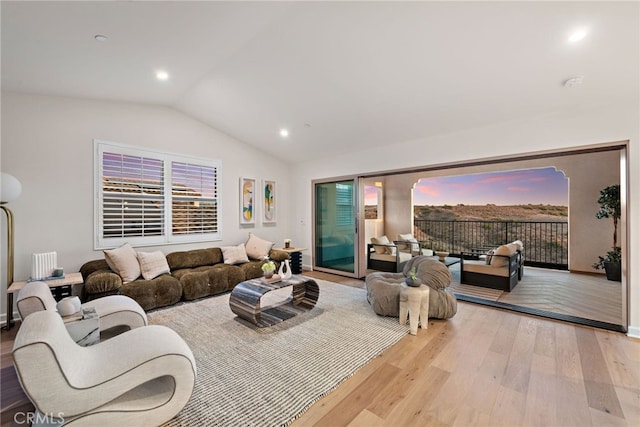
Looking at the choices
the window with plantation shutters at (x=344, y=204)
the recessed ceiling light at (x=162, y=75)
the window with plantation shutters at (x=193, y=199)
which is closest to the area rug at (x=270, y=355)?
the window with plantation shutters at (x=193, y=199)

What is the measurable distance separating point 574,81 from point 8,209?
6525 mm

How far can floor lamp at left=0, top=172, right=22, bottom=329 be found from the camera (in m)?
2.89

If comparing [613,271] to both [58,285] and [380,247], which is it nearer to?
[380,247]

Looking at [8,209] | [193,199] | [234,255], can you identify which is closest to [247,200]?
[193,199]

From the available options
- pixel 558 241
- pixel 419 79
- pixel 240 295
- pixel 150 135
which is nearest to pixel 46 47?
pixel 150 135

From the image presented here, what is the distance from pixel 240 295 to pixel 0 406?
6.33 ft

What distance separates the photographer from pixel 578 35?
224cm

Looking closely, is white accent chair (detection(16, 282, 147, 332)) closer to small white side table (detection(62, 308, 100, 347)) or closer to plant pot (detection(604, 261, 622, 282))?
small white side table (detection(62, 308, 100, 347))

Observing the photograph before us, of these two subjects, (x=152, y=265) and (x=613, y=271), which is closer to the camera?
(x=152, y=265)

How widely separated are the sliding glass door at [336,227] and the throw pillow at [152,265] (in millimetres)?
3140

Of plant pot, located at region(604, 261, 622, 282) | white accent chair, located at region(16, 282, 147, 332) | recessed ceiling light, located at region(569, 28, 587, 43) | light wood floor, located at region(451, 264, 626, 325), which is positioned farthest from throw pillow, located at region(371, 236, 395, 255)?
white accent chair, located at region(16, 282, 147, 332)

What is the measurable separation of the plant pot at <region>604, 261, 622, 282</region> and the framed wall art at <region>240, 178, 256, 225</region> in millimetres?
7111

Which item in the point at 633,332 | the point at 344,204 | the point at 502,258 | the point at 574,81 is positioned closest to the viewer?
the point at 574,81

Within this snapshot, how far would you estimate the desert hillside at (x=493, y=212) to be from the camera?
6.88 metres
